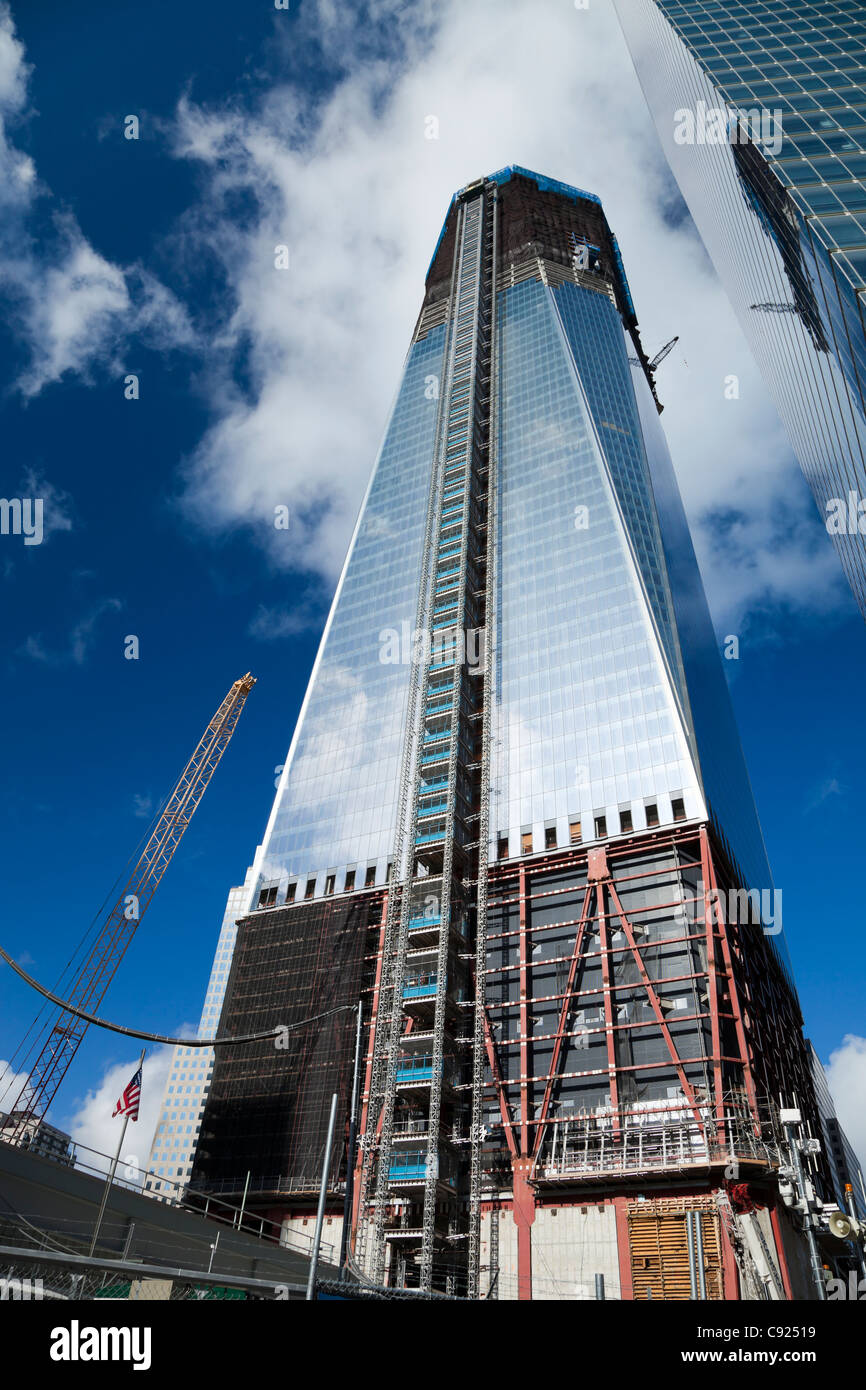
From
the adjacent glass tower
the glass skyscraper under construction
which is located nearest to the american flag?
the glass skyscraper under construction

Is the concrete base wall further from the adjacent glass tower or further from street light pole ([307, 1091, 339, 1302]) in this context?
the adjacent glass tower

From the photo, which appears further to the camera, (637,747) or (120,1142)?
(637,747)

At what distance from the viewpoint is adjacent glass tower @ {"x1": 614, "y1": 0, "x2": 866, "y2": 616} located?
1513 inches

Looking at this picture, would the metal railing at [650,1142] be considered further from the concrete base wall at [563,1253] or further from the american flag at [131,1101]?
the american flag at [131,1101]

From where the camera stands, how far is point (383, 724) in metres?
88.2

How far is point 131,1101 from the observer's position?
126ft

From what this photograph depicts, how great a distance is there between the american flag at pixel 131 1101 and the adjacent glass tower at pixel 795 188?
148ft

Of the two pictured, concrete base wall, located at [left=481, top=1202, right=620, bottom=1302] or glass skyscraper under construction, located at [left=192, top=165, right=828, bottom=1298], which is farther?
glass skyscraper under construction, located at [left=192, top=165, right=828, bottom=1298]

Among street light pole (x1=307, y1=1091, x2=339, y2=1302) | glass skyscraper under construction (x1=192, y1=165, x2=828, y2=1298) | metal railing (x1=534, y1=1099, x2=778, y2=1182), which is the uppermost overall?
glass skyscraper under construction (x1=192, y1=165, x2=828, y2=1298)

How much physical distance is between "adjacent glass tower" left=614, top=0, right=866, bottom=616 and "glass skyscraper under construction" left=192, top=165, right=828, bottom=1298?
22784mm
